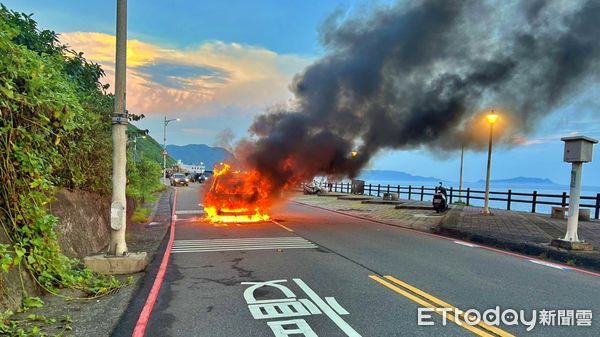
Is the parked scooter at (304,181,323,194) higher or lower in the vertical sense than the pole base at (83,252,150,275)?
lower

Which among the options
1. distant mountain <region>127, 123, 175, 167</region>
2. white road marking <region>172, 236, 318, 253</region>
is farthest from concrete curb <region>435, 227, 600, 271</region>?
distant mountain <region>127, 123, 175, 167</region>

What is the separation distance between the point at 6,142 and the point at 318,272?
187 inches

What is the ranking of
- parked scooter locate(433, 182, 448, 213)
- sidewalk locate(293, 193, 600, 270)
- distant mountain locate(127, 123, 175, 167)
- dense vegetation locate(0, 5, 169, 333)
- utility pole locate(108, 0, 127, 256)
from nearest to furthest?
dense vegetation locate(0, 5, 169, 333)
utility pole locate(108, 0, 127, 256)
sidewalk locate(293, 193, 600, 270)
distant mountain locate(127, 123, 175, 167)
parked scooter locate(433, 182, 448, 213)

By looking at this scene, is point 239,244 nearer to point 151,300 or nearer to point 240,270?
point 240,270

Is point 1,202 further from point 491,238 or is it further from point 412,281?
point 491,238

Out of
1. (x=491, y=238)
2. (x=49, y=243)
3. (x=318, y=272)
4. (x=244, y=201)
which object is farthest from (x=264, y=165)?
(x=49, y=243)

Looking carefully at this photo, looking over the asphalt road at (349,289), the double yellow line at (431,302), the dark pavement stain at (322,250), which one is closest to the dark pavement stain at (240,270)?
the asphalt road at (349,289)

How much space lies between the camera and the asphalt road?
4328 millimetres

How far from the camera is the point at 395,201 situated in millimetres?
25125

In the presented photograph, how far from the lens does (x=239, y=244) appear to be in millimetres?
9656

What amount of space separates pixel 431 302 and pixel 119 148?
540 centimetres

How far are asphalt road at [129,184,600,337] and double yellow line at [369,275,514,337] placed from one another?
0.02 meters

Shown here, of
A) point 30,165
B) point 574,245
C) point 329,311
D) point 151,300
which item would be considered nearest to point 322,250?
point 329,311

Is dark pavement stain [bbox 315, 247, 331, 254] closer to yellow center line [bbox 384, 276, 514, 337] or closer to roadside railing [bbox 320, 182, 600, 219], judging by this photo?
yellow center line [bbox 384, 276, 514, 337]
